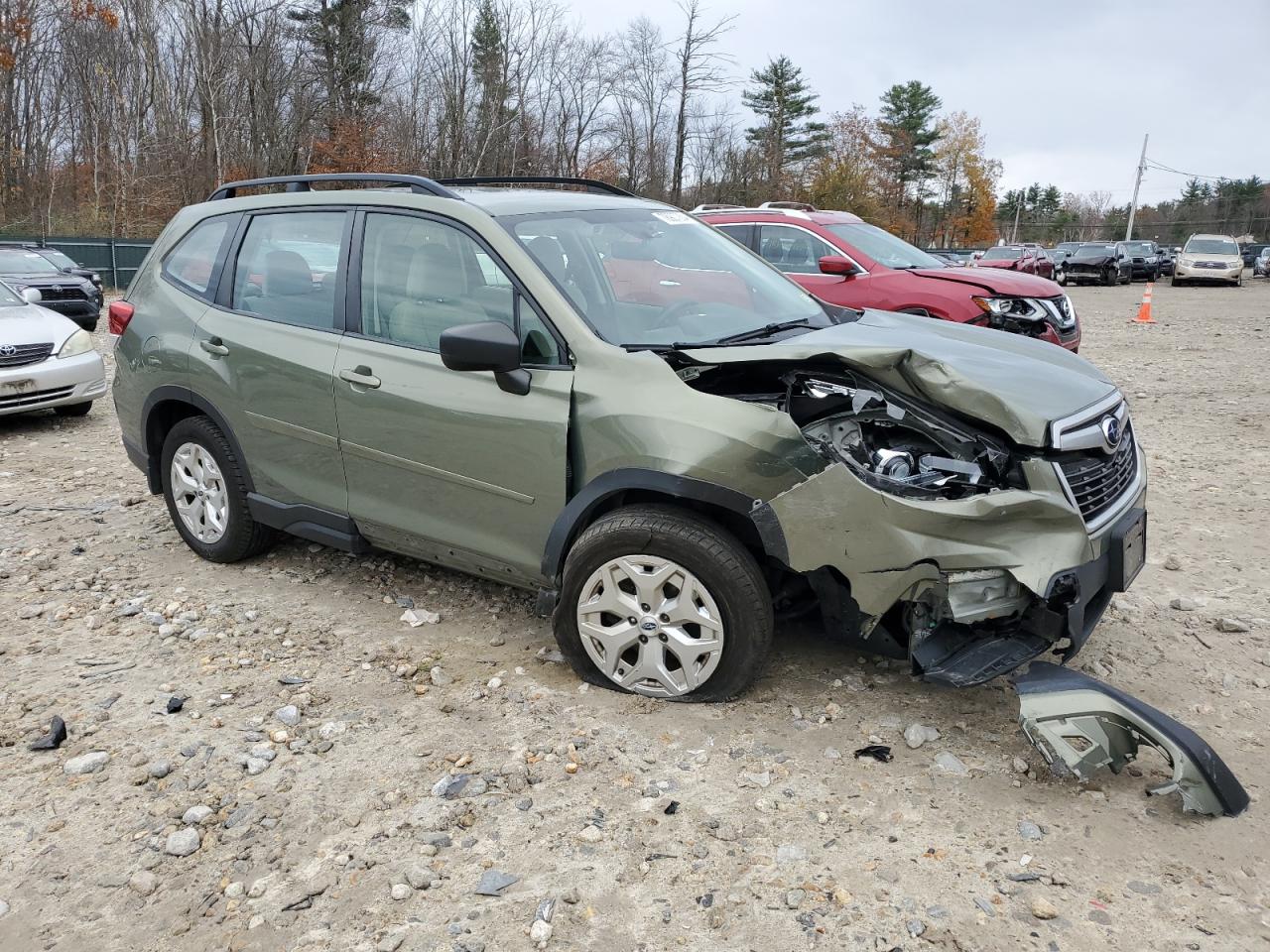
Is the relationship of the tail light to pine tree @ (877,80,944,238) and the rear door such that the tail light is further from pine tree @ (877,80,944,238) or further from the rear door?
pine tree @ (877,80,944,238)

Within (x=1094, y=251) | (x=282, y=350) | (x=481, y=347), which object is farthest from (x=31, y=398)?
(x=1094, y=251)

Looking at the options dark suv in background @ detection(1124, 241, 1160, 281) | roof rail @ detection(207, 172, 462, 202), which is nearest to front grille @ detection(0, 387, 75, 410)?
roof rail @ detection(207, 172, 462, 202)

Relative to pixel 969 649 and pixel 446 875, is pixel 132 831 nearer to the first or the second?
pixel 446 875

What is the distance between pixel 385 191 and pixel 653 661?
93.0 inches

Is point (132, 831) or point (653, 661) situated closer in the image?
point (132, 831)

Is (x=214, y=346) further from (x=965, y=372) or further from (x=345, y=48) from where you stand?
(x=345, y=48)

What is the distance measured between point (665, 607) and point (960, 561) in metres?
1.01

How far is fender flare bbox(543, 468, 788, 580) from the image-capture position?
3180 mm

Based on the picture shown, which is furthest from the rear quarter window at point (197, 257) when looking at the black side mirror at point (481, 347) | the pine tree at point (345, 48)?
the pine tree at point (345, 48)

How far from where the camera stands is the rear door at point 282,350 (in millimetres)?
4273

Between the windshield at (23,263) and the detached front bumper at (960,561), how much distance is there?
1729cm

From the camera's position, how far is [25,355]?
26.9 feet

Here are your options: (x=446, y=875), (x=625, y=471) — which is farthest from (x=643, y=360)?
(x=446, y=875)

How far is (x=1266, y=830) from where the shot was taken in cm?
280
